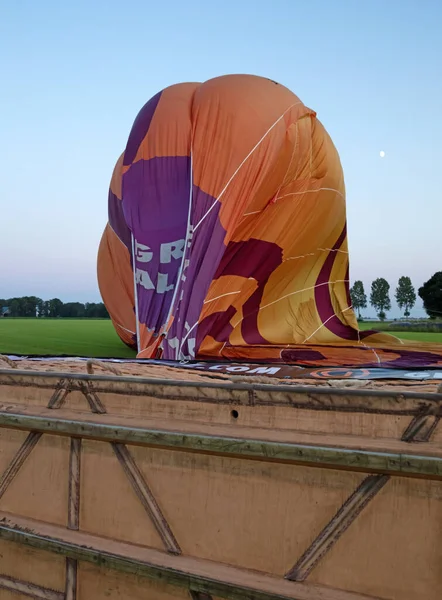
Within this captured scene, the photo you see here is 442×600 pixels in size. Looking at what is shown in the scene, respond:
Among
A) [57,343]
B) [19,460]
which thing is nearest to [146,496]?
[19,460]

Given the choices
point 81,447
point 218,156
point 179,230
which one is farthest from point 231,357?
point 81,447

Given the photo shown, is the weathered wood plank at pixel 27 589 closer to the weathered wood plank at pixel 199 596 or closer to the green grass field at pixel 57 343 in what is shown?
the weathered wood plank at pixel 199 596

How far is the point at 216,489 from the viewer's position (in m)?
1.78

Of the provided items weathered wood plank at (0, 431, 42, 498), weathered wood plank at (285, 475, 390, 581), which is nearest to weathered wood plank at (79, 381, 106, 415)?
weathered wood plank at (0, 431, 42, 498)

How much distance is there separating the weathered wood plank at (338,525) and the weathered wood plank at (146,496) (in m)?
0.42

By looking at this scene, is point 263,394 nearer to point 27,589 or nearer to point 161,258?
point 27,589

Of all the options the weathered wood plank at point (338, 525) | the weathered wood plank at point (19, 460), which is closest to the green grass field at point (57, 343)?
the weathered wood plank at point (19, 460)

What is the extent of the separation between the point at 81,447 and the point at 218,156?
18.3 ft

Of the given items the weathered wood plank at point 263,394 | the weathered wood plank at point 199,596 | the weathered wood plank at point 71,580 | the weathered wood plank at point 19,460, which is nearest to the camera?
the weathered wood plank at point 263,394

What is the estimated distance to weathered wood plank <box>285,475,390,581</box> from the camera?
157 cm

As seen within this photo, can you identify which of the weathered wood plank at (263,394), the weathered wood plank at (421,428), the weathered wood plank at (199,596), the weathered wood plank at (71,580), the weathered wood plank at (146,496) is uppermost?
the weathered wood plank at (263,394)

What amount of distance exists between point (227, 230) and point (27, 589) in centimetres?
503

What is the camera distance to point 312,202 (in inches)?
318

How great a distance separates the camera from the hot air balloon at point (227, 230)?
21.6 ft
